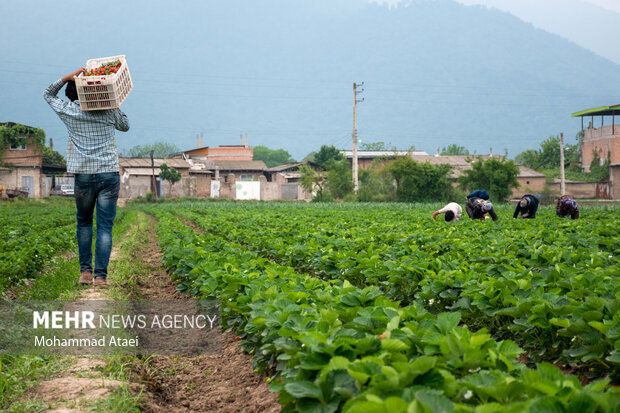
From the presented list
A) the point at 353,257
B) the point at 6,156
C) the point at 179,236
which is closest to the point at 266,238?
the point at 179,236

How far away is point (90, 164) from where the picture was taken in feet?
17.6

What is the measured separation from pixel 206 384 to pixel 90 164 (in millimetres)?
2931

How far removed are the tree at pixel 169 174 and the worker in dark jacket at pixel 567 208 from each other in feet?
126

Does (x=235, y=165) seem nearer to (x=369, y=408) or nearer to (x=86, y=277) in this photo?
(x=86, y=277)

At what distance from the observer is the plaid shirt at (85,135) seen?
210 inches

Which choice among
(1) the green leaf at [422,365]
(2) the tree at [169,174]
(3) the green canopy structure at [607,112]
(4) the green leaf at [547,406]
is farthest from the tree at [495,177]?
(4) the green leaf at [547,406]

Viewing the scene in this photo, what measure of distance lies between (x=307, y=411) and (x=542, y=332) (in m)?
2.30

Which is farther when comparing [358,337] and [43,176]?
[43,176]

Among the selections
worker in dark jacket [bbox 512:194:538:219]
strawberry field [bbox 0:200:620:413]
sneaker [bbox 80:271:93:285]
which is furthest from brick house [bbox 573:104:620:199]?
sneaker [bbox 80:271:93:285]

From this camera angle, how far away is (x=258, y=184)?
52.0 meters

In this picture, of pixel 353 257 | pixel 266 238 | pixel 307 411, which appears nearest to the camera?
pixel 307 411

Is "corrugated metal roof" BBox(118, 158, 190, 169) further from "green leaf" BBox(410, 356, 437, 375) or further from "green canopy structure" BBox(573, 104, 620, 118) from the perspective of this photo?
"green leaf" BBox(410, 356, 437, 375)

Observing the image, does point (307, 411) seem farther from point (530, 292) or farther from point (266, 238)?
point (266, 238)

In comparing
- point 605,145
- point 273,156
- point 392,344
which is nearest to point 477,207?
point 392,344
